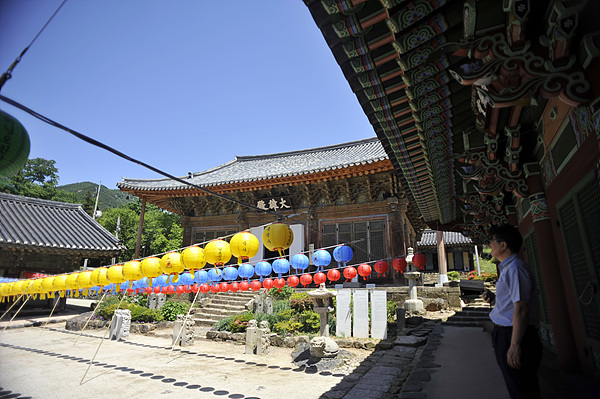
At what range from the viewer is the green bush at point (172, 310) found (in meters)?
15.2

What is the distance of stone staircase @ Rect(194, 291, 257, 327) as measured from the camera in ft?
46.1

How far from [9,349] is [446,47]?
1480cm

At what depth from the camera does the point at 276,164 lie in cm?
2222

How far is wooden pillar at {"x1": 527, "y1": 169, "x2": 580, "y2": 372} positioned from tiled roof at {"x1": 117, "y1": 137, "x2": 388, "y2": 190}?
13007 mm

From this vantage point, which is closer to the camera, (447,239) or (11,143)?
(11,143)

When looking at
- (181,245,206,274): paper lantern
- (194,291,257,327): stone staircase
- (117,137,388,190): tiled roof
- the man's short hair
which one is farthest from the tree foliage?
the man's short hair

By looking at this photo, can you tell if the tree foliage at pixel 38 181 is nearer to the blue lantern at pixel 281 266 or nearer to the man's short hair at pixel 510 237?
the blue lantern at pixel 281 266

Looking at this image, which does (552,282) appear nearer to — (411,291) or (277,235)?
(277,235)

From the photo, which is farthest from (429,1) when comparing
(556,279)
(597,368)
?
(597,368)

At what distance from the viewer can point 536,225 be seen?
4.11 m

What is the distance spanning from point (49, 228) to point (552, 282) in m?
22.8

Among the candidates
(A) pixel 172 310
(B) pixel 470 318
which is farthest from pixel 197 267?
(A) pixel 172 310

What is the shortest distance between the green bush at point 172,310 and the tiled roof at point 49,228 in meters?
6.13

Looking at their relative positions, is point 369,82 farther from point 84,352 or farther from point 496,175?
point 84,352
